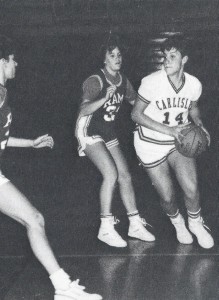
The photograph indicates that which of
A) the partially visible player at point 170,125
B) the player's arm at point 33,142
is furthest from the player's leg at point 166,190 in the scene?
the player's arm at point 33,142

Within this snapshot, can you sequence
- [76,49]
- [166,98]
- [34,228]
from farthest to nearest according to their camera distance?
1. [76,49]
2. [166,98]
3. [34,228]

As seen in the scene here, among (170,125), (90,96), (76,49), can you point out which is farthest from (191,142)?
(76,49)

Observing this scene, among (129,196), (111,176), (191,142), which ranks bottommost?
(129,196)

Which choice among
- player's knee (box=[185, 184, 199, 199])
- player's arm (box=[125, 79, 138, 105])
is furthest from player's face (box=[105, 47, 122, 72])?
player's knee (box=[185, 184, 199, 199])

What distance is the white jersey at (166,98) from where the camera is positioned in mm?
5746

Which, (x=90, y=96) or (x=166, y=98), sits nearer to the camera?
(x=166, y=98)

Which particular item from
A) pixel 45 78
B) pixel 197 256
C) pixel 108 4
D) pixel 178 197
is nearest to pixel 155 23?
pixel 108 4

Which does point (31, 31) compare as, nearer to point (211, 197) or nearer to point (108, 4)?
point (108, 4)

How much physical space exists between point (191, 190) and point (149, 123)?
0.68 metres

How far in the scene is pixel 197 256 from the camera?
5.52 metres

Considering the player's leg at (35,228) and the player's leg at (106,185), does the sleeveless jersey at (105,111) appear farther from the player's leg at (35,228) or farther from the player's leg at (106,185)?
the player's leg at (35,228)

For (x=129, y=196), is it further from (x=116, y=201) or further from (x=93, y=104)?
(x=116, y=201)

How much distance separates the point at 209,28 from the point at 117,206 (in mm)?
6118

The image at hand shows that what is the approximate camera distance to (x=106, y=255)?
5.66 meters
